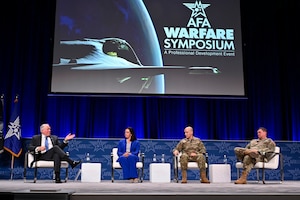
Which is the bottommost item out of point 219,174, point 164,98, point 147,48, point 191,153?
point 219,174

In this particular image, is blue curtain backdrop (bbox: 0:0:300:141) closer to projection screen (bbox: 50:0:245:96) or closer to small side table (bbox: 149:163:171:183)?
projection screen (bbox: 50:0:245:96)

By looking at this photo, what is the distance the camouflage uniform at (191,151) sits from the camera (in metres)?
5.77

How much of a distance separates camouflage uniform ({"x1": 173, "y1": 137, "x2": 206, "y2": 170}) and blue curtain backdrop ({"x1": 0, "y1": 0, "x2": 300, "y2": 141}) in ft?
5.25

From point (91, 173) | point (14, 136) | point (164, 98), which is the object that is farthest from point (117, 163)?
point (164, 98)

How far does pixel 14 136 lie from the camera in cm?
657

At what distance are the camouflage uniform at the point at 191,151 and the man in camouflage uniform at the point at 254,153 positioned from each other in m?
0.55

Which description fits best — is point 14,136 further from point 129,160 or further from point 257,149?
point 257,149

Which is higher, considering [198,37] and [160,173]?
[198,37]

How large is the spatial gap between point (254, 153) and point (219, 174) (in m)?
0.96

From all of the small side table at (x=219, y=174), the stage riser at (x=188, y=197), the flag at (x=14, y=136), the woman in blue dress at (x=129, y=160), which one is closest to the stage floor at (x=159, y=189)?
the stage riser at (x=188, y=197)

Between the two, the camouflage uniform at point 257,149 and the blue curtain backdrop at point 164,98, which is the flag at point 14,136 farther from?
the camouflage uniform at point 257,149

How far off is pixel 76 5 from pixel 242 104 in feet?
13.2

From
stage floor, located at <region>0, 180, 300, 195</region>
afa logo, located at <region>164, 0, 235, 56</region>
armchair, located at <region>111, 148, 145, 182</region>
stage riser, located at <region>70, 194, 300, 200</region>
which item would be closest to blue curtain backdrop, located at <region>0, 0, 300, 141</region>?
afa logo, located at <region>164, 0, 235, 56</region>

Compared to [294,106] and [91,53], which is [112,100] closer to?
[91,53]
